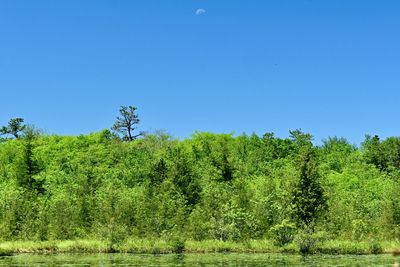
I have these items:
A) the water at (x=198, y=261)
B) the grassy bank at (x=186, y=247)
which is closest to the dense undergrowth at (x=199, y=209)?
the grassy bank at (x=186, y=247)

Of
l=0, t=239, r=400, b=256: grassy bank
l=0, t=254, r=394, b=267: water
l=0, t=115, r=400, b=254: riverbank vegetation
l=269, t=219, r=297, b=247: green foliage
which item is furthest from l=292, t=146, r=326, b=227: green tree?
l=0, t=254, r=394, b=267: water

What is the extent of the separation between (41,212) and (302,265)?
42.1 meters

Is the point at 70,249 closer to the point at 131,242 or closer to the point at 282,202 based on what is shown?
the point at 131,242

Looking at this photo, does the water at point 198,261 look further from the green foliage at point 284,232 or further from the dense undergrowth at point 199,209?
the green foliage at point 284,232

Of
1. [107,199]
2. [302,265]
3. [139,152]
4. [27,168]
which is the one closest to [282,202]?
[107,199]

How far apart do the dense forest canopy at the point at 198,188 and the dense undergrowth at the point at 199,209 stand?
0.17m

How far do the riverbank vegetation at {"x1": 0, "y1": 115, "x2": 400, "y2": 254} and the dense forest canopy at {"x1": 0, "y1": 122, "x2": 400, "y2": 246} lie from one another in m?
0.17

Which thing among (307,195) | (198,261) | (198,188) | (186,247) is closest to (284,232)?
(307,195)

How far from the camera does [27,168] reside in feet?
314

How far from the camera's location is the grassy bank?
64438mm

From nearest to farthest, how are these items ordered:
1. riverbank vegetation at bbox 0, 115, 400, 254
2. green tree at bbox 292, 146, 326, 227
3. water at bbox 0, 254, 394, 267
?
1. water at bbox 0, 254, 394, 267
2. riverbank vegetation at bbox 0, 115, 400, 254
3. green tree at bbox 292, 146, 326, 227

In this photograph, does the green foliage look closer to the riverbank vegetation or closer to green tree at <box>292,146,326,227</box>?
the riverbank vegetation

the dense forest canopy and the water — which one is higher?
the dense forest canopy

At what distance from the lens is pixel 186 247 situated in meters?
65.9
